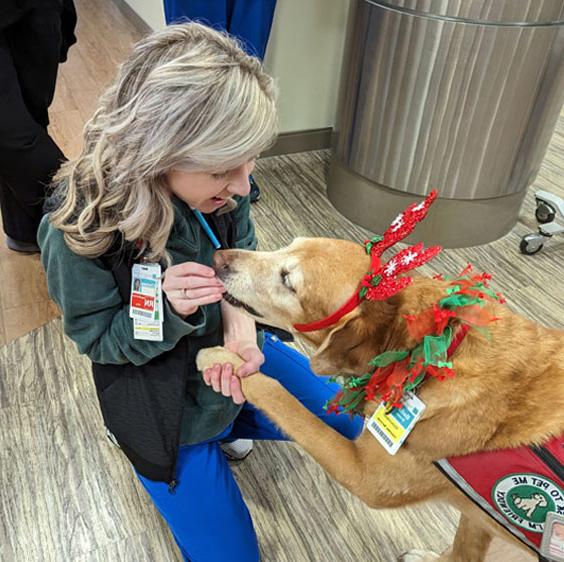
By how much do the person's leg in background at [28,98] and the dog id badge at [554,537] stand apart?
5.70ft

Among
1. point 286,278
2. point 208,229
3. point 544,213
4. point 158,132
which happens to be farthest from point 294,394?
point 544,213

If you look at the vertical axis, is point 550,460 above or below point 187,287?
below

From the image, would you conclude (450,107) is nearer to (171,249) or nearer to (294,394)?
(294,394)

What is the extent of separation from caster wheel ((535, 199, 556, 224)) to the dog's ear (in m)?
2.07

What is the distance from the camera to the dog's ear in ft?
3.74

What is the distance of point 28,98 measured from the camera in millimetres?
2170

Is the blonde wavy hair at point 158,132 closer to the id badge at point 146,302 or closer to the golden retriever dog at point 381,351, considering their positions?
the id badge at point 146,302

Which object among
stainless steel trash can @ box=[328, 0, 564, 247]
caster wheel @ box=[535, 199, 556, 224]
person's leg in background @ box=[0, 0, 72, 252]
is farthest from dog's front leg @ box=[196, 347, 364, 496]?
caster wheel @ box=[535, 199, 556, 224]

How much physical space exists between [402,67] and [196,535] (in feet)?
6.37

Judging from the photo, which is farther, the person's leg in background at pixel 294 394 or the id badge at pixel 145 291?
the person's leg in background at pixel 294 394

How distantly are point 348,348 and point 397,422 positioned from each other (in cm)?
18

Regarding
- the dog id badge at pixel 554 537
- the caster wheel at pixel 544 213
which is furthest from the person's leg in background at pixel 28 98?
the caster wheel at pixel 544 213

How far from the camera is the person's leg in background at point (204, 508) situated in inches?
52.2

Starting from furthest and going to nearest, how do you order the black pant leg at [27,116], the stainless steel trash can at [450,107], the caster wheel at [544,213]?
the caster wheel at [544,213]
the stainless steel trash can at [450,107]
the black pant leg at [27,116]
